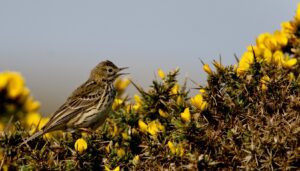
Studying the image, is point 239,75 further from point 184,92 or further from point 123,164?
point 123,164

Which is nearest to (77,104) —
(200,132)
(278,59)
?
(278,59)

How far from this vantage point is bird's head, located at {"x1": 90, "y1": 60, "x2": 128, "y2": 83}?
897cm

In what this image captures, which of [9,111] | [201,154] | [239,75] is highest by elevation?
[9,111]

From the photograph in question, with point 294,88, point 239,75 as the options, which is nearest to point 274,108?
point 294,88

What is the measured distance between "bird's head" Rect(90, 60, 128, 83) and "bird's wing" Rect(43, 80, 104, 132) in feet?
0.64

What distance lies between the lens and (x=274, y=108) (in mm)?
4625

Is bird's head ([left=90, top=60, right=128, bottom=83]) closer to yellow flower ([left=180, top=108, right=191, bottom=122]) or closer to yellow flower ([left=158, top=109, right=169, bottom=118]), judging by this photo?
yellow flower ([left=158, top=109, right=169, bottom=118])

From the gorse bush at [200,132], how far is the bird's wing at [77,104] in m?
1.84

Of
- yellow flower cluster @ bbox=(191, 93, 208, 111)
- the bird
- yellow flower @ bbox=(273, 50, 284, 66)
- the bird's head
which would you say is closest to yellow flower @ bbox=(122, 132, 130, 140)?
yellow flower cluster @ bbox=(191, 93, 208, 111)

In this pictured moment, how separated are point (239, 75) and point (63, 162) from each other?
5.79 feet

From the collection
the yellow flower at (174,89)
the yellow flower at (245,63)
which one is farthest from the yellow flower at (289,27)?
the yellow flower at (174,89)

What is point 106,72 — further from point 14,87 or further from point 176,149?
point 176,149

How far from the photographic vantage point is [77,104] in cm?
822

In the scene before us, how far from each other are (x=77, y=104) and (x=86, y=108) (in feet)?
0.70
